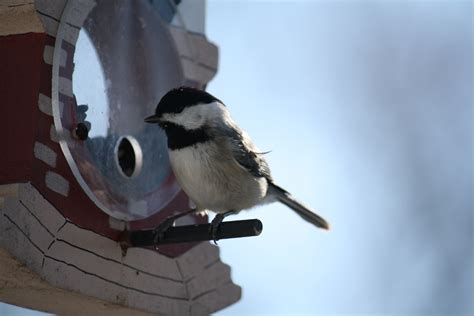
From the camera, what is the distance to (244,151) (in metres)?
2.70

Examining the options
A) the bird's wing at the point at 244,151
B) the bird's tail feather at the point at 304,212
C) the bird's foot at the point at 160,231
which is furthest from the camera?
the bird's tail feather at the point at 304,212

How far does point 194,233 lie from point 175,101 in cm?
36

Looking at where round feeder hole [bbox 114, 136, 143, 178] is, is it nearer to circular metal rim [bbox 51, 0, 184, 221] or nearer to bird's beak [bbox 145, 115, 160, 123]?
bird's beak [bbox 145, 115, 160, 123]

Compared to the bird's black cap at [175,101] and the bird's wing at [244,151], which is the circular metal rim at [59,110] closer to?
the bird's black cap at [175,101]

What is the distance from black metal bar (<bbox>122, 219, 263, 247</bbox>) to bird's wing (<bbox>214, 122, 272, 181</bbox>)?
32cm

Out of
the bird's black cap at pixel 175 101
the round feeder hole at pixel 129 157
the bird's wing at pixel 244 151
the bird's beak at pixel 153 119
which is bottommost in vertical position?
the round feeder hole at pixel 129 157

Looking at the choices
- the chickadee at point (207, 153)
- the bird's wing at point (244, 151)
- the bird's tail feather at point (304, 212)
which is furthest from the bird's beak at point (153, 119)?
the bird's tail feather at point (304, 212)

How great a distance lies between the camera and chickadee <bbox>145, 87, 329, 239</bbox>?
2566 mm

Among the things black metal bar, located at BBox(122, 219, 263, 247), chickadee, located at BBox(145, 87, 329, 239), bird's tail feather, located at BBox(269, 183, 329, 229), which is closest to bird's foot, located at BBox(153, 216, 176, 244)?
black metal bar, located at BBox(122, 219, 263, 247)

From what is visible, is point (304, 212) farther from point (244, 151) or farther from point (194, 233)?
point (194, 233)

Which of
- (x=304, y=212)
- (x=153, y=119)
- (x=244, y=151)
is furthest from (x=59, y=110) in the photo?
(x=304, y=212)

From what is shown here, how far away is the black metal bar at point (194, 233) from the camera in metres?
2.29

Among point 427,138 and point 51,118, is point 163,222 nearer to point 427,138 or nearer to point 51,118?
point 51,118

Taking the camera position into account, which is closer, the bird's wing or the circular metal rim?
the circular metal rim
